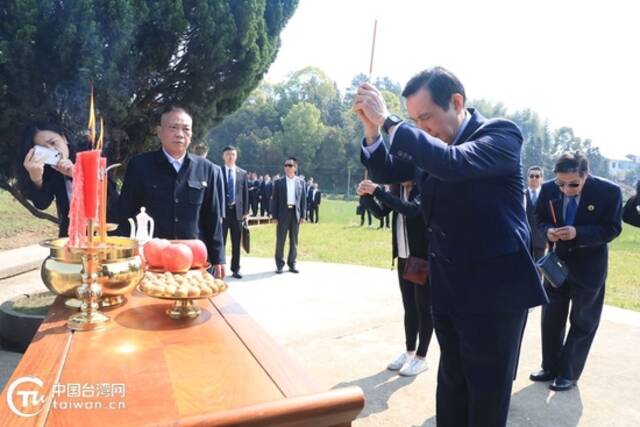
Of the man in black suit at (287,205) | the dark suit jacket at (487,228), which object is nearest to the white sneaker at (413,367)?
the dark suit jacket at (487,228)

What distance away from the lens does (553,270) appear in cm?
330

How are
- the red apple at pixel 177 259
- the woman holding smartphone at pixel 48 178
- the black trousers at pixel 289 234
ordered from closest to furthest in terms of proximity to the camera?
the red apple at pixel 177 259 < the woman holding smartphone at pixel 48 178 < the black trousers at pixel 289 234

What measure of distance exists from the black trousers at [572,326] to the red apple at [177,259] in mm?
2833

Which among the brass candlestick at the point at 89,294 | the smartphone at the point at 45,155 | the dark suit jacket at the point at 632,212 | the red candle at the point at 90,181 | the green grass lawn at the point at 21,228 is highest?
the smartphone at the point at 45,155

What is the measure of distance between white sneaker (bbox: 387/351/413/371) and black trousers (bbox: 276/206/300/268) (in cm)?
378

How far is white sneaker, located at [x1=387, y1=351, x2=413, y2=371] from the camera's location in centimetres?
368

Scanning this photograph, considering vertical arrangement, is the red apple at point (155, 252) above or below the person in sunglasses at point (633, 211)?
below

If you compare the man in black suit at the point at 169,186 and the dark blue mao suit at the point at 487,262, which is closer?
the dark blue mao suit at the point at 487,262

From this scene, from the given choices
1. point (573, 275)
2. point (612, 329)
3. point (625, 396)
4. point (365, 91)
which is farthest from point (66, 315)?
point (612, 329)

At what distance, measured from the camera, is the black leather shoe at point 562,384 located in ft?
11.1

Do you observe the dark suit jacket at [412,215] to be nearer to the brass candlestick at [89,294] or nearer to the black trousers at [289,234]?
the brass candlestick at [89,294]

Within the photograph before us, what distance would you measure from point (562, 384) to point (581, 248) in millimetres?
995

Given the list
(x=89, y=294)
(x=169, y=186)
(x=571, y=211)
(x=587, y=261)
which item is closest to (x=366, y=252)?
(x=571, y=211)

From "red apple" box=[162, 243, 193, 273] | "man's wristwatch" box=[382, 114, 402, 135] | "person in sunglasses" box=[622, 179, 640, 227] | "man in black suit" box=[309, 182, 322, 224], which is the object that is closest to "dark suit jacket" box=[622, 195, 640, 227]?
"person in sunglasses" box=[622, 179, 640, 227]
